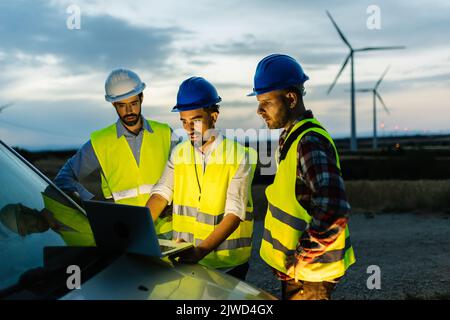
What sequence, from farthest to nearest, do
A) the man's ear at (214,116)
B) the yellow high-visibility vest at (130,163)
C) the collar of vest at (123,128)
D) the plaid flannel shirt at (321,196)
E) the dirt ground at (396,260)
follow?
the dirt ground at (396,260)
the collar of vest at (123,128)
the yellow high-visibility vest at (130,163)
the man's ear at (214,116)
the plaid flannel shirt at (321,196)

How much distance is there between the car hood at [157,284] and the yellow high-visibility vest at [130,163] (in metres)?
2.10

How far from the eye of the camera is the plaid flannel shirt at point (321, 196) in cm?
253

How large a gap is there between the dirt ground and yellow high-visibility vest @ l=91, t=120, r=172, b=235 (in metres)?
2.82

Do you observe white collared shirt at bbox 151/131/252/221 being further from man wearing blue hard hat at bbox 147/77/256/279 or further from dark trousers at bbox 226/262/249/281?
dark trousers at bbox 226/262/249/281

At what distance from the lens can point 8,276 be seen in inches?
72.7

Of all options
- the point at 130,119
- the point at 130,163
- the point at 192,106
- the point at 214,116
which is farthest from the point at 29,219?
the point at 130,119

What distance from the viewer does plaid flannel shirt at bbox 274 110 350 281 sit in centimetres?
253

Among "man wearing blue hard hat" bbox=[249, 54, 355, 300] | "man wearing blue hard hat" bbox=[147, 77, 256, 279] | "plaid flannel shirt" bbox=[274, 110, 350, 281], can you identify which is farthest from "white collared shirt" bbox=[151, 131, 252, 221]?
"plaid flannel shirt" bbox=[274, 110, 350, 281]

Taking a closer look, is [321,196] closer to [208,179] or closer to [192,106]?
[208,179]

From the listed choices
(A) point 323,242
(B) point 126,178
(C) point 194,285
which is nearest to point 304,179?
(A) point 323,242

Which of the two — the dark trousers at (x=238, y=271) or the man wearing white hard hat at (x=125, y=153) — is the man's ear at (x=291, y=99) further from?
the man wearing white hard hat at (x=125, y=153)

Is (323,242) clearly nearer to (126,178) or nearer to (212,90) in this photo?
(212,90)

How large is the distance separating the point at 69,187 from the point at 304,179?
2.21 m

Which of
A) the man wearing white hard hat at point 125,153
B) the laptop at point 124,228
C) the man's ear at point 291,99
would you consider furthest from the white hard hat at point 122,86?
the laptop at point 124,228
